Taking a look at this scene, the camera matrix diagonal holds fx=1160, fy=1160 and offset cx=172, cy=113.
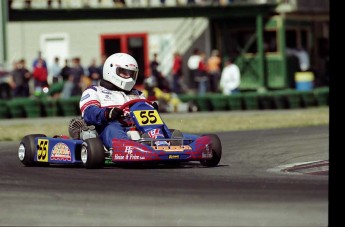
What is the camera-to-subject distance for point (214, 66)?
126 ft

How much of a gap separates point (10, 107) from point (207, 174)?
18.4 m

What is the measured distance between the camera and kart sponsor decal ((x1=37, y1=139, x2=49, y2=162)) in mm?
13656

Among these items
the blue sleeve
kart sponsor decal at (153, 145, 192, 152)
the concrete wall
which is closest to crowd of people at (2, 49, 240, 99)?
the concrete wall

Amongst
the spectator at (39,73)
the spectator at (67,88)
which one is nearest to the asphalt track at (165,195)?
the spectator at (67,88)

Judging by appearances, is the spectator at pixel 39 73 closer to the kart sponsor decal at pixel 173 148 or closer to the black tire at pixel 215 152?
the black tire at pixel 215 152

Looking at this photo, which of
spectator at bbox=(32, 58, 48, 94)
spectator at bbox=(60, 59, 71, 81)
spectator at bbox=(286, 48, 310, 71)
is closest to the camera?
spectator at bbox=(60, 59, 71, 81)

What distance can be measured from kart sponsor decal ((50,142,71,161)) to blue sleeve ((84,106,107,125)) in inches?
16.3

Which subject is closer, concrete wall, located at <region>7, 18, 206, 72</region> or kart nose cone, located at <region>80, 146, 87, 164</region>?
kart nose cone, located at <region>80, 146, 87, 164</region>

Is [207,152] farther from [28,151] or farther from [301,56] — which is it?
[301,56]

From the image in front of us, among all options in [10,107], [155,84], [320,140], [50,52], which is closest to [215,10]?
[50,52]

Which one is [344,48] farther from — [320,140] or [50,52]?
[50,52]

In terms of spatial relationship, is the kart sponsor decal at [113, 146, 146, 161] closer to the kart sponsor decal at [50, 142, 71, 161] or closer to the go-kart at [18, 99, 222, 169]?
the go-kart at [18, 99, 222, 169]

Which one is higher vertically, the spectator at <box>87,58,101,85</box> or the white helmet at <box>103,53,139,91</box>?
the white helmet at <box>103,53,139,91</box>

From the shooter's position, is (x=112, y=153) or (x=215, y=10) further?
(x=215, y=10)
